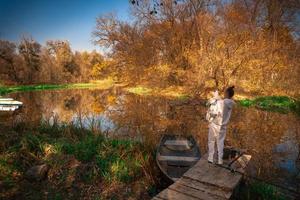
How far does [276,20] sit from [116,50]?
65.2ft

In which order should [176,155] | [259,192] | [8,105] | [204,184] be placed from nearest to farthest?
[204,184]
[259,192]
[176,155]
[8,105]

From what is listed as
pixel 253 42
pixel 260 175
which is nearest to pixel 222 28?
pixel 253 42

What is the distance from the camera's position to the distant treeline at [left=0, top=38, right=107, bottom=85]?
45719mm

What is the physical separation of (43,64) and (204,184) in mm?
49022

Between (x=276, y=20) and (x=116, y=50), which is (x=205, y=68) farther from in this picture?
(x=116, y=50)

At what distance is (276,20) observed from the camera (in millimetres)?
29484

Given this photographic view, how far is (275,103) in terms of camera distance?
21.7 meters

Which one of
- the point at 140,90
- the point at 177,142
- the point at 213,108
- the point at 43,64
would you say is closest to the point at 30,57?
the point at 43,64

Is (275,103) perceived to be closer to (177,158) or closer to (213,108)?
(177,158)

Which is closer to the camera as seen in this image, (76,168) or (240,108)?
(76,168)

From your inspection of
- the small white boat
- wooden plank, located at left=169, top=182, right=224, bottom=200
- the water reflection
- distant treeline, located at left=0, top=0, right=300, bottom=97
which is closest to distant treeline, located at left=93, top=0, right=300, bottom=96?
distant treeline, located at left=0, top=0, right=300, bottom=97

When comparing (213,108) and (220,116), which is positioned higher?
(213,108)

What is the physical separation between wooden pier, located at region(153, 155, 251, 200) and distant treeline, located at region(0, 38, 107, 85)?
43555mm

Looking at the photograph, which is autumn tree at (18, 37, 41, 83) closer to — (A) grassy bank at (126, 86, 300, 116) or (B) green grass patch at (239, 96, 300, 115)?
(A) grassy bank at (126, 86, 300, 116)
